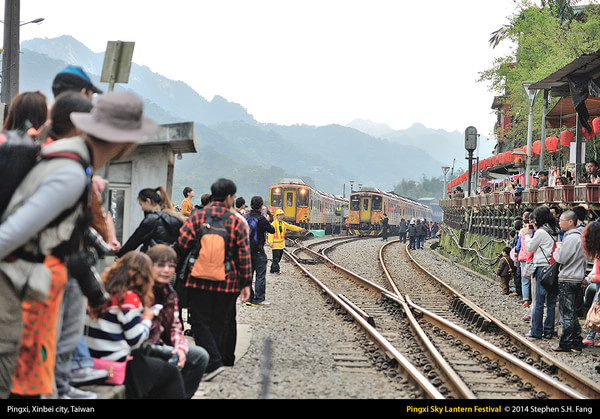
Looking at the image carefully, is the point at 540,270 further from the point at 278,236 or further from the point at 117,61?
the point at 278,236

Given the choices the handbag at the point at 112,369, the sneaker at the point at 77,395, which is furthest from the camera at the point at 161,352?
the sneaker at the point at 77,395

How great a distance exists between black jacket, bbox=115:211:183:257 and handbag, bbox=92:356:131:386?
85.0 inches

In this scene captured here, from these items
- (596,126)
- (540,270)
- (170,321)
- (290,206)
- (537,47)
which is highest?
(537,47)

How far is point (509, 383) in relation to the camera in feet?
20.2

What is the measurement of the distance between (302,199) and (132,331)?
31044 millimetres

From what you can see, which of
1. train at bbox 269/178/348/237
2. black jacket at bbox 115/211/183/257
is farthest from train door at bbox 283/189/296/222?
black jacket at bbox 115/211/183/257

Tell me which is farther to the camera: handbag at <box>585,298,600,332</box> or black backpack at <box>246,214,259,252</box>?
black backpack at <box>246,214,259,252</box>

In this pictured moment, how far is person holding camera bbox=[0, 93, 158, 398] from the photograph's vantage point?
262 centimetres

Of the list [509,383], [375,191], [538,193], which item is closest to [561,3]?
[375,191]

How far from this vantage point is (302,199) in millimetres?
34594

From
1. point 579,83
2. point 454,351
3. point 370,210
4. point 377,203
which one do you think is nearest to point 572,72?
point 579,83

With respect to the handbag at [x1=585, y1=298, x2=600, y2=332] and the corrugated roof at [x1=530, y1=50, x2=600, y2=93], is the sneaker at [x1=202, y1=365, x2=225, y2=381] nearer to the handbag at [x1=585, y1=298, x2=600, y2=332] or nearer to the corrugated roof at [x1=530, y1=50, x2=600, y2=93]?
the handbag at [x1=585, y1=298, x2=600, y2=332]

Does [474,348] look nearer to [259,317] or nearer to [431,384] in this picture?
[431,384]

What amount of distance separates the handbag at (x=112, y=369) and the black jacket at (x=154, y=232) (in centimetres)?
216
